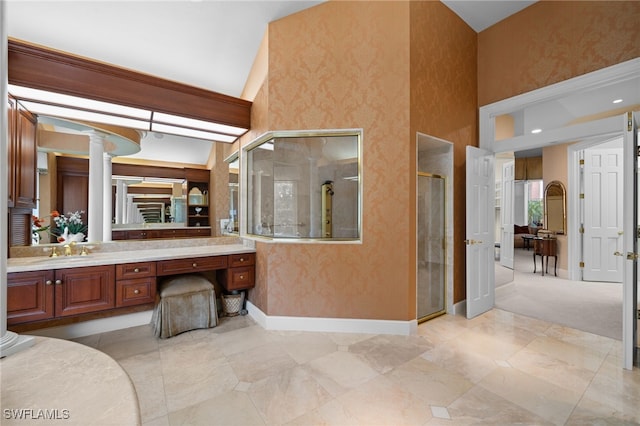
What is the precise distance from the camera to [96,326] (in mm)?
2703

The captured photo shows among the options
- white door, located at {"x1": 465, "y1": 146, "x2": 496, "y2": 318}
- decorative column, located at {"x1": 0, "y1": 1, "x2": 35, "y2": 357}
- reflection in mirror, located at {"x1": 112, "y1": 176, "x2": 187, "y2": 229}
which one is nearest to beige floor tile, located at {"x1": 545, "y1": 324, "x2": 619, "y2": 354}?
white door, located at {"x1": 465, "y1": 146, "x2": 496, "y2": 318}

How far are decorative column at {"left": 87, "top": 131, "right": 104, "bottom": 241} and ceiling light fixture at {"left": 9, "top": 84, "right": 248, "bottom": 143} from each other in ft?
0.79

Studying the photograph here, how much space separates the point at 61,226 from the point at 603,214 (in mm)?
8033

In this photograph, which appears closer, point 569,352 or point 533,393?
point 533,393

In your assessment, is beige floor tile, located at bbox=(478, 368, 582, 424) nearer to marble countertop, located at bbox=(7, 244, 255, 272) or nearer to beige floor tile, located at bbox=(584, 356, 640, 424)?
beige floor tile, located at bbox=(584, 356, 640, 424)

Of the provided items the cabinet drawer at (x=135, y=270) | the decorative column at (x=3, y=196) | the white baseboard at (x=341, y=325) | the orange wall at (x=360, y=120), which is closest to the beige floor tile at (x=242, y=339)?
the white baseboard at (x=341, y=325)

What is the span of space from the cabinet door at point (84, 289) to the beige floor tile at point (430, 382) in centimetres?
261

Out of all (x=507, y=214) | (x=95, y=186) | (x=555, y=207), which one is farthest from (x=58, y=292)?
(x=555, y=207)

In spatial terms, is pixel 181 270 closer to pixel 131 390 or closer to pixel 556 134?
pixel 131 390

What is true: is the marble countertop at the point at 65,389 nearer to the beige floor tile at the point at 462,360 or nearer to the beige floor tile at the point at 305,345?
the beige floor tile at the point at 305,345

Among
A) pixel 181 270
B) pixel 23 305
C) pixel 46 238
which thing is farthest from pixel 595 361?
pixel 46 238

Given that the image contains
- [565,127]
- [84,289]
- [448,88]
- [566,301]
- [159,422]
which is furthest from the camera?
[566,301]

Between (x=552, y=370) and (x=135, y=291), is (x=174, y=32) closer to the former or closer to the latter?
(x=135, y=291)

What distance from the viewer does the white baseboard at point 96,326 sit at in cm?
251
